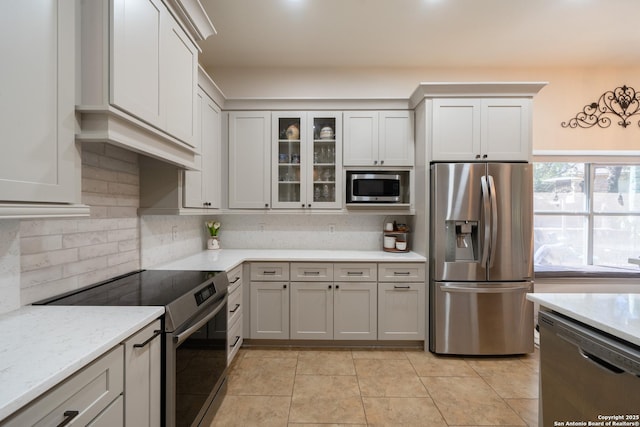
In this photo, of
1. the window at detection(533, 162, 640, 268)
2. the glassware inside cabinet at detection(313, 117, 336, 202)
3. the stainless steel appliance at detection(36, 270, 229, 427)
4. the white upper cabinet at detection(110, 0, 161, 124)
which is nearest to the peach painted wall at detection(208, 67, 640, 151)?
the window at detection(533, 162, 640, 268)

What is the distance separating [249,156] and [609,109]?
4.01 meters

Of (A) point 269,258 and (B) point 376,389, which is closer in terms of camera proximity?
(B) point 376,389

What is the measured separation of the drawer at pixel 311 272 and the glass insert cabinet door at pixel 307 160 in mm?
637

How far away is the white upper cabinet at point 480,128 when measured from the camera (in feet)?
9.32

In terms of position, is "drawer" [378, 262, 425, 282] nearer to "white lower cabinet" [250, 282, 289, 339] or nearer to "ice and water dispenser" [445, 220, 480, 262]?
"ice and water dispenser" [445, 220, 480, 262]

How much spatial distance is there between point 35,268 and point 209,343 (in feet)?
3.02

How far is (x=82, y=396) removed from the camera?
0.89 meters

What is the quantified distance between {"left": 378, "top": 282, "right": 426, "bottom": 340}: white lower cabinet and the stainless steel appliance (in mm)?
1485

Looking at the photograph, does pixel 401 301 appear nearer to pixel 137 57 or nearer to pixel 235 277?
pixel 235 277

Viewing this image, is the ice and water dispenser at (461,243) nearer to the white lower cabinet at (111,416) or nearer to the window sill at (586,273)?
the window sill at (586,273)

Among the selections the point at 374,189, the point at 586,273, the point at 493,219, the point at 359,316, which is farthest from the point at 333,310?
the point at 586,273

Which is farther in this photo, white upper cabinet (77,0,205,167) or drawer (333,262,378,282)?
drawer (333,262,378,282)

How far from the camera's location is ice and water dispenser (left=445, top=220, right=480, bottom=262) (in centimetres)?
277

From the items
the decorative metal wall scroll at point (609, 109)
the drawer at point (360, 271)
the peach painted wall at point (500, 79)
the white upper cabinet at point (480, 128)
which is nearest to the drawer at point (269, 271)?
the drawer at point (360, 271)
